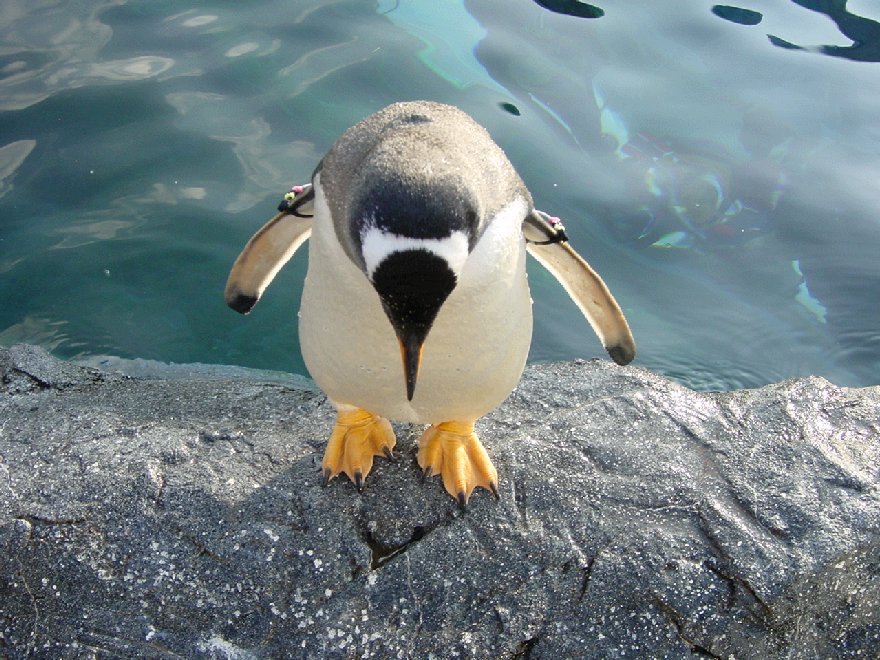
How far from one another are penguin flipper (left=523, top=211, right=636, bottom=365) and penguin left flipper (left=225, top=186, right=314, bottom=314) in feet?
2.51

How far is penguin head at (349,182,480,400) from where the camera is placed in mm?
1813

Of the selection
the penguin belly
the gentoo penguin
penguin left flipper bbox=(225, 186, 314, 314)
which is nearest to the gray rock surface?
the gentoo penguin

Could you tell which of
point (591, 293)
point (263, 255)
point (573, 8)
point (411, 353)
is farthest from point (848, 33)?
point (411, 353)

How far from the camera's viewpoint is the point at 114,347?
4.15 m

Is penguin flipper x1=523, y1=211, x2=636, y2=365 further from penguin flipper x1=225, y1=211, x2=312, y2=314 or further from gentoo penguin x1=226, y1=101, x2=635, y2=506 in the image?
penguin flipper x1=225, y1=211, x2=312, y2=314

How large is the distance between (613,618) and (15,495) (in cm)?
171

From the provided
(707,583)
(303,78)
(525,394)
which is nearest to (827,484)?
(707,583)

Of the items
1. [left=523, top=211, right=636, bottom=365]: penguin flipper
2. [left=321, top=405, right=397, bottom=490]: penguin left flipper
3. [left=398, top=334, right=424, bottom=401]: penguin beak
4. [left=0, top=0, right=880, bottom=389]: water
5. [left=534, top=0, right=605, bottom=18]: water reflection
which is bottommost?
[left=0, top=0, right=880, bottom=389]: water

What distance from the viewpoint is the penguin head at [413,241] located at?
1813 millimetres

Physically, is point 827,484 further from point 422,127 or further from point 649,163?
point 649,163

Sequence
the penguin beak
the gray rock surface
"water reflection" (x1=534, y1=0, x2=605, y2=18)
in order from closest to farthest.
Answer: the penguin beak
the gray rock surface
"water reflection" (x1=534, y1=0, x2=605, y2=18)

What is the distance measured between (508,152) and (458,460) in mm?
2862

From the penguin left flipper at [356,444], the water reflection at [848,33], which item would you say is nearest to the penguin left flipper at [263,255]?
the penguin left flipper at [356,444]

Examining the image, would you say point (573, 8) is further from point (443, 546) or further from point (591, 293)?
point (443, 546)
